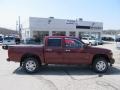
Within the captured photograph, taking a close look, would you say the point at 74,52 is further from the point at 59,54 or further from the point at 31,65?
the point at 31,65

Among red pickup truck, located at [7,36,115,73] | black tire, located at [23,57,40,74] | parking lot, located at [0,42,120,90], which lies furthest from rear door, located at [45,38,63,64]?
parking lot, located at [0,42,120,90]

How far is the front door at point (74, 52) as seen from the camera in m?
10.3

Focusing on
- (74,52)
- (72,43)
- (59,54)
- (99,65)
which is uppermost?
(72,43)

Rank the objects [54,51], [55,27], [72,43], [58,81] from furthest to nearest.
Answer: [55,27], [72,43], [54,51], [58,81]

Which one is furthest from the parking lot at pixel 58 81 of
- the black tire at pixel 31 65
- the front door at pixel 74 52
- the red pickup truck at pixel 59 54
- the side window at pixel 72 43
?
the side window at pixel 72 43

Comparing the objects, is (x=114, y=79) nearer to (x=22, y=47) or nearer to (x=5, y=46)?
(x=22, y=47)

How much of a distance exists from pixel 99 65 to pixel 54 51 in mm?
2392

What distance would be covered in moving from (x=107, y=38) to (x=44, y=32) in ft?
134

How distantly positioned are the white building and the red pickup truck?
26.5 meters

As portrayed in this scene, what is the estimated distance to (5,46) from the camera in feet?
99.4

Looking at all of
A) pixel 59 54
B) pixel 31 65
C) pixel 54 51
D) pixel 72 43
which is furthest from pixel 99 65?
pixel 31 65

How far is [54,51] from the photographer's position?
10.3 m

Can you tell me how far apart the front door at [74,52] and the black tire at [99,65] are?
1.63 ft

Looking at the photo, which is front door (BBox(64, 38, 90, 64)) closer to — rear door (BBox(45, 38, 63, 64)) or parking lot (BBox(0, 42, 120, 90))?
rear door (BBox(45, 38, 63, 64))
